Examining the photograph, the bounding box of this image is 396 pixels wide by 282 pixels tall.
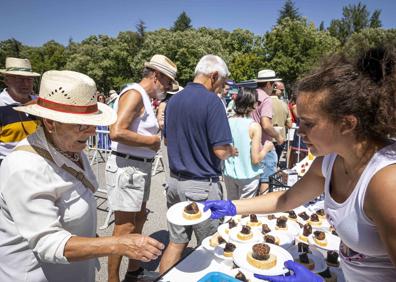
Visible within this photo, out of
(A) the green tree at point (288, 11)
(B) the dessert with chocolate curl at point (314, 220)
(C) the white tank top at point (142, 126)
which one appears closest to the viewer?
(B) the dessert with chocolate curl at point (314, 220)

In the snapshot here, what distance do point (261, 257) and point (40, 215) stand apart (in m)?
1.19

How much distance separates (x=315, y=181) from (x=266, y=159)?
8.45ft

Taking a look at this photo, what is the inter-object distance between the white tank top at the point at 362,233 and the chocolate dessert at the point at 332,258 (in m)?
0.52

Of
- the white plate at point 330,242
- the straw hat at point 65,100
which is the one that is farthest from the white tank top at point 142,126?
the white plate at point 330,242

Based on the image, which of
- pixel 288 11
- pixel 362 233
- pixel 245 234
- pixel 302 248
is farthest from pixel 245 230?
pixel 288 11

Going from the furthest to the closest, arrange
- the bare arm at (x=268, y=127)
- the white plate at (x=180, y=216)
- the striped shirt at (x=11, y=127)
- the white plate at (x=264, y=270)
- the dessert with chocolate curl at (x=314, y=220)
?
the bare arm at (x=268, y=127), the striped shirt at (x=11, y=127), the dessert with chocolate curl at (x=314, y=220), the white plate at (x=180, y=216), the white plate at (x=264, y=270)

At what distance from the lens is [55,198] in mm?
1456

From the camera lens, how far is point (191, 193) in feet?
8.89

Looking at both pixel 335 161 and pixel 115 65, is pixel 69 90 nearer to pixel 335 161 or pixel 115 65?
pixel 335 161

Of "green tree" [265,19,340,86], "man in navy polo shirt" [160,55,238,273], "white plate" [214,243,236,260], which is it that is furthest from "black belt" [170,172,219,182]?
"green tree" [265,19,340,86]

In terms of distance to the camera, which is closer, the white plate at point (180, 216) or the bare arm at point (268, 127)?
the white plate at point (180, 216)

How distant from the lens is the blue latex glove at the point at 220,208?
2016 mm

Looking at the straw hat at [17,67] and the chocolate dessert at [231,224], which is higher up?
the straw hat at [17,67]

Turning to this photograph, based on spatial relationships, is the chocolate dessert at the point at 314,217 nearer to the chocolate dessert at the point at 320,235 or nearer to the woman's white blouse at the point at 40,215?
the chocolate dessert at the point at 320,235
